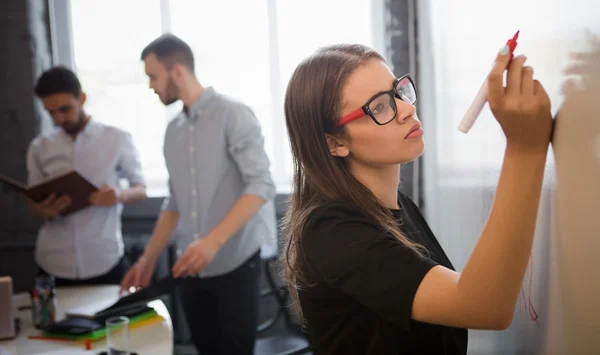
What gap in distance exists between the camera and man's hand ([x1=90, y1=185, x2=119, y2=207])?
8.28 feet

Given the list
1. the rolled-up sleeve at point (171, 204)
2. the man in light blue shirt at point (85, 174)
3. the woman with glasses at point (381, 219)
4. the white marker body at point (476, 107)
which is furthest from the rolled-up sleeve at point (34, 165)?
the white marker body at point (476, 107)

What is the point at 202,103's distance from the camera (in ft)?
7.54

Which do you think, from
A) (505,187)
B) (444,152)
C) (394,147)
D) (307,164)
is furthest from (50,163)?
(505,187)

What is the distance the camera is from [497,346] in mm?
1235

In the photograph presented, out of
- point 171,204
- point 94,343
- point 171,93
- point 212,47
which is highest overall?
point 212,47

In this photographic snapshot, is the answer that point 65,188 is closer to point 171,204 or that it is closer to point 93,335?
point 171,204

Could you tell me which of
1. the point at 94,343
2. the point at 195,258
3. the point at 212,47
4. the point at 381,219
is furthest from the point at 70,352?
the point at 212,47

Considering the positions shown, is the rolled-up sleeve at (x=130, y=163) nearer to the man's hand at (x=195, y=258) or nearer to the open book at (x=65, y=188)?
the open book at (x=65, y=188)

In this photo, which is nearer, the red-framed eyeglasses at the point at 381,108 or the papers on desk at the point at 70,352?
the red-framed eyeglasses at the point at 381,108

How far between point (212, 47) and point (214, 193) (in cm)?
168

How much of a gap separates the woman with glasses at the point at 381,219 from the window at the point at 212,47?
98.8 inches

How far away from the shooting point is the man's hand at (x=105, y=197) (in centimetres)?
252

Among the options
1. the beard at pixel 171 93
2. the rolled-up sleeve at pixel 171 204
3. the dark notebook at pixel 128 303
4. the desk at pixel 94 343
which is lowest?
the desk at pixel 94 343

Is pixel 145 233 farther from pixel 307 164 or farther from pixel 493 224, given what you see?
pixel 493 224
